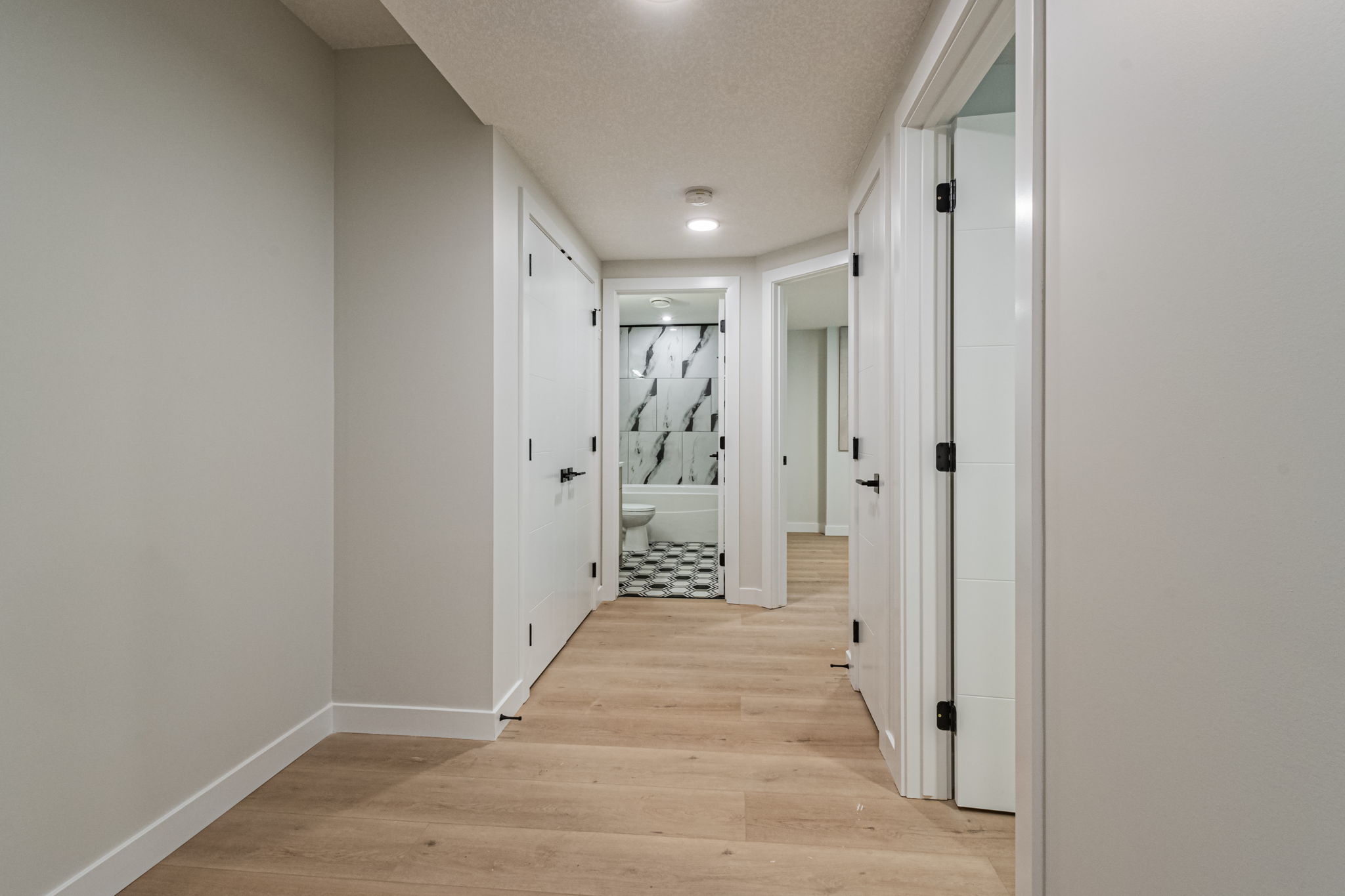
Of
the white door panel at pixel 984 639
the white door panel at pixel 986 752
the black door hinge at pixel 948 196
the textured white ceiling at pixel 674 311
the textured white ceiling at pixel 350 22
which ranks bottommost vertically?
the white door panel at pixel 986 752

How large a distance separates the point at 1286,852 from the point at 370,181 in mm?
2809

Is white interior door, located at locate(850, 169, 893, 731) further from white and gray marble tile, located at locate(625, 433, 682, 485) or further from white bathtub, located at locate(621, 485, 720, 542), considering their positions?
white and gray marble tile, located at locate(625, 433, 682, 485)

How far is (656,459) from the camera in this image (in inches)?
273

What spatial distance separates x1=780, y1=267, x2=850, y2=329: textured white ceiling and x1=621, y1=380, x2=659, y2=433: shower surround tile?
1726mm

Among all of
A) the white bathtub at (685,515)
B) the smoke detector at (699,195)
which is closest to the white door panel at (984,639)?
the smoke detector at (699,195)

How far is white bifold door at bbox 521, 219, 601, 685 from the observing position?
8.65 ft

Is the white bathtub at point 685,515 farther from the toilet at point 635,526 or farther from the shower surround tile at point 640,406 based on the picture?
the shower surround tile at point 640,406

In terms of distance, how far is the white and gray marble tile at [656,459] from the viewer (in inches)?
272

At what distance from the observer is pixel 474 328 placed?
2254 millimetres

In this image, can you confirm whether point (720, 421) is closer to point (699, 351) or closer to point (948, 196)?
point (948, 196)

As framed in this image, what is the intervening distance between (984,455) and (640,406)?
5.39 metres

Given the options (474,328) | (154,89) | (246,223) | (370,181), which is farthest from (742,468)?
(154,89)

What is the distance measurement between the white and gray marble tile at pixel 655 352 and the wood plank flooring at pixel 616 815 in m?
4.65

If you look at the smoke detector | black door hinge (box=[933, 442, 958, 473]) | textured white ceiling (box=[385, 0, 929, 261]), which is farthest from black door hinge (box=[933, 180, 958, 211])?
the smoke detector
